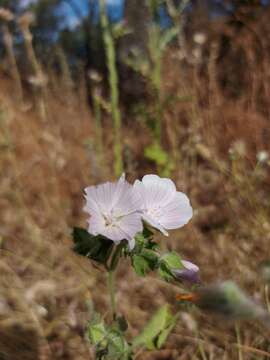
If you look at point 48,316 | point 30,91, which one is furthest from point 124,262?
point 30,91

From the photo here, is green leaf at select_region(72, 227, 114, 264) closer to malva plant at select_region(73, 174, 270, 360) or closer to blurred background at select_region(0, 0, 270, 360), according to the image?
malva plant at select_region(73, 174, 270, 360)

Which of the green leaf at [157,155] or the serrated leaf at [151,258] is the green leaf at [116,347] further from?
the green leaf at [157,155]

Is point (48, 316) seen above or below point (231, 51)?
below

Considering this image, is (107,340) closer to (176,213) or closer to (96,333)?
(96,333)

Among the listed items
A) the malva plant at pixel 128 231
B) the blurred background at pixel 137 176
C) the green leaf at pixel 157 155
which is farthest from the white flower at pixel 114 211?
the green leaf at pixel 157 155

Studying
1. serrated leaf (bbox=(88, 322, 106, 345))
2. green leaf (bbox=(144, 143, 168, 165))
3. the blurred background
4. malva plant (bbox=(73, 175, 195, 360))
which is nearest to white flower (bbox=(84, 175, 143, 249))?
malva plant (bbox=(73, 175, 195, 360))

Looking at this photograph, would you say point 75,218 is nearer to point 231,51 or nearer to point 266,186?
point 266,186

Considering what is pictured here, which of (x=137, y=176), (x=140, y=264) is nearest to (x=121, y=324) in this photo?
(x=140, y=264)
